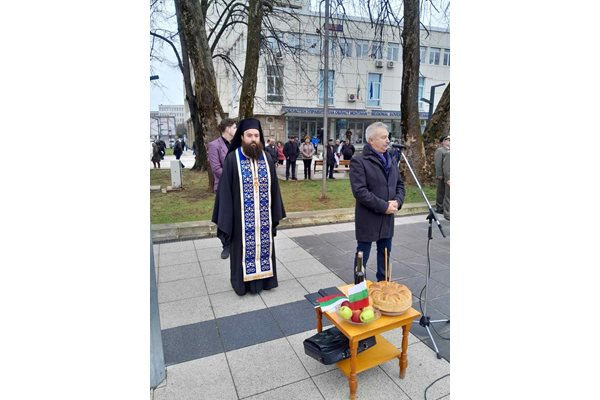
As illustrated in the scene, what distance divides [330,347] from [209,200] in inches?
275

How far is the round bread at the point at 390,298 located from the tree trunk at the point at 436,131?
9350 mm

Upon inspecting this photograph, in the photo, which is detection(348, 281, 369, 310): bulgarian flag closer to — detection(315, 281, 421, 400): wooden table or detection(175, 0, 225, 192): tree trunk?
detection(315, 281, 421, 400): wooden table

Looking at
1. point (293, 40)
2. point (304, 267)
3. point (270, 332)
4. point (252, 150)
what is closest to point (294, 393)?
point (270, 332)

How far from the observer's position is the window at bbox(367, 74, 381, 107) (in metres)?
29.8

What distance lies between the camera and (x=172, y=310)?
3.34 m

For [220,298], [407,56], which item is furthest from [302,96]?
[220,298]

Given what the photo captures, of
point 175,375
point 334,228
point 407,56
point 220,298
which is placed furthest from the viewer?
point 407,56

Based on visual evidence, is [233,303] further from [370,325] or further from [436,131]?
[436,131]

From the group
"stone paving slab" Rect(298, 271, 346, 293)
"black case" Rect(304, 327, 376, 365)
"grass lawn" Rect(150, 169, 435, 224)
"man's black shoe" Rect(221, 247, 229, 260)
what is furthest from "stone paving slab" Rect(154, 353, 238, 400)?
"grass lawn" Rect(150, 169, 435, 224)

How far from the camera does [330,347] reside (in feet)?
7.13

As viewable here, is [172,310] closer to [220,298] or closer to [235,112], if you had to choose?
[220,298]

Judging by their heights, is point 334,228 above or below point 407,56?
below

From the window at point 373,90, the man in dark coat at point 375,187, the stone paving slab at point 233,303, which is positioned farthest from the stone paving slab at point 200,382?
the window at point 373,90

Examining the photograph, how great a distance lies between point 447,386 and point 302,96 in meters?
27.6
